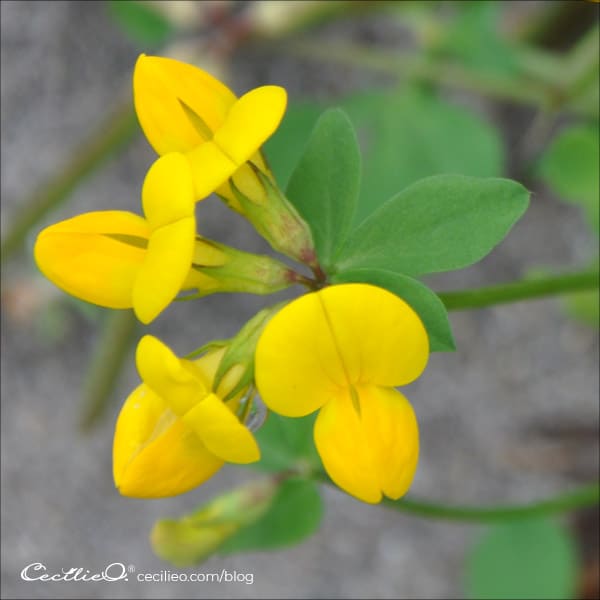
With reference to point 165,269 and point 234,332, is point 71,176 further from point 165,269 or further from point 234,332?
point 165,269

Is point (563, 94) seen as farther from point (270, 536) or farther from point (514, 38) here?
point (270, 536)

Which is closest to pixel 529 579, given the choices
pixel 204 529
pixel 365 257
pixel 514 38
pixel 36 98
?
pixel 204 529

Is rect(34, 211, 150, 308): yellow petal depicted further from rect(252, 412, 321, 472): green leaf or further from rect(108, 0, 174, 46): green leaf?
rect(108, 0, 174, 46): green leaf

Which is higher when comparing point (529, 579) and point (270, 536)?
point (270, 536)

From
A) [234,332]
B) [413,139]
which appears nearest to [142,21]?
[413,139]

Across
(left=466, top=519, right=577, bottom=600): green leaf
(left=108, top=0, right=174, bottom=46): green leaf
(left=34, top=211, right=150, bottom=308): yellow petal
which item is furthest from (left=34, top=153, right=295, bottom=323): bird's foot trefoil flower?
(left=466, top=519, right=577, bottom=600): green leaf

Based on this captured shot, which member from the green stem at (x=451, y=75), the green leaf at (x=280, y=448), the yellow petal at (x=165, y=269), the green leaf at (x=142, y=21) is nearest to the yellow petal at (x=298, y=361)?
the yellow petal at (x=165, y=269)

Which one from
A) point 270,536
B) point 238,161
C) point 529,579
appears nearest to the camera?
point 238,161
